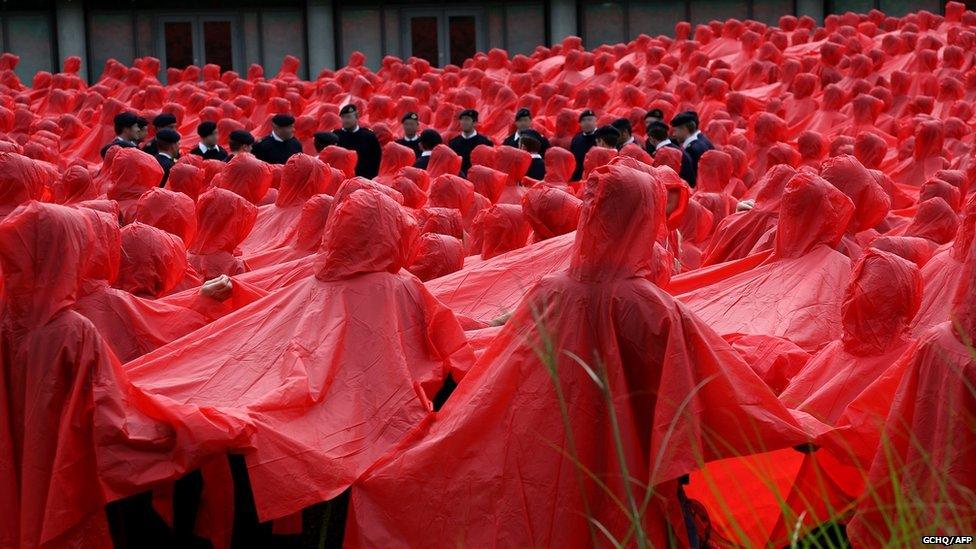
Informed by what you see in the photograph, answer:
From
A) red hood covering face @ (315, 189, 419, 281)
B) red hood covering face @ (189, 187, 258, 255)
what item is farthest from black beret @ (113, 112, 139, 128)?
red hood covering face @ (315, 189, 419, 281)

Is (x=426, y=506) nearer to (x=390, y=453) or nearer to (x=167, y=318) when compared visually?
(x=390, y=453)

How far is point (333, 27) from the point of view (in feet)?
103

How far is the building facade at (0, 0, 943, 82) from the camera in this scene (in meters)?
31.1

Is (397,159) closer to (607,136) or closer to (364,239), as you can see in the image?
(607,136)

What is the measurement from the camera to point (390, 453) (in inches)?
226

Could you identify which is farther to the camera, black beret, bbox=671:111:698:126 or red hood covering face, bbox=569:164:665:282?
black beret, bbox=671:111:698:126

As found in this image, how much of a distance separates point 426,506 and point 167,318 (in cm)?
196

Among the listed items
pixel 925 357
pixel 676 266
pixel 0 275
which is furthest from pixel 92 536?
pixel 676 266

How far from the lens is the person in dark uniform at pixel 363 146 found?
55.4ft

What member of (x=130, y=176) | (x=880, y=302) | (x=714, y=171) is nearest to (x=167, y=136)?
(x=130, y=176)

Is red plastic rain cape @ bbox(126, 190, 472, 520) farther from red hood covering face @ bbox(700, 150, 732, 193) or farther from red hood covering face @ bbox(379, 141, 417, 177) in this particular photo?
red hood covering face @ bbox(379, 141, 417, 177)

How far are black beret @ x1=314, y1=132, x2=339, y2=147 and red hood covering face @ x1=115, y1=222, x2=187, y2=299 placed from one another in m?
9.02

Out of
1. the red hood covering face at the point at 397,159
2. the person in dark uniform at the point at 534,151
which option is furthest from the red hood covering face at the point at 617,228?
the red hood covering face at the point at 397,159

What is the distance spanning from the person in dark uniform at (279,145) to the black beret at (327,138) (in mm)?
324
